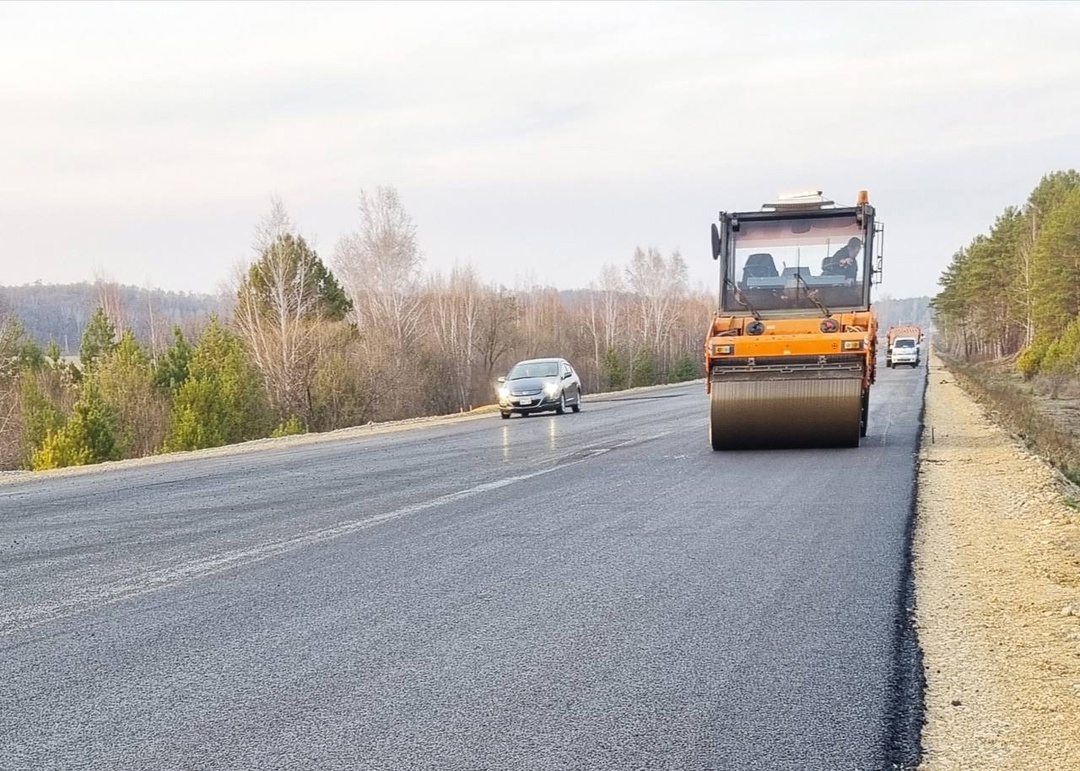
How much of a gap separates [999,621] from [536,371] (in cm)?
2316

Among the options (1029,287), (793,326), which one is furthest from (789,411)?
(1029,287)

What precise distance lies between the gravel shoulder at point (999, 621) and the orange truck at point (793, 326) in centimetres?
241

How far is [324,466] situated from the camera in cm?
1395

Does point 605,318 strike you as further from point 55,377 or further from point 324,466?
point 324,466

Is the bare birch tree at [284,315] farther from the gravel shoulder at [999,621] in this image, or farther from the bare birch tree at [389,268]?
the gravel shoulder at [999,621]

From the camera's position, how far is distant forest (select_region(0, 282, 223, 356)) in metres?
83.3

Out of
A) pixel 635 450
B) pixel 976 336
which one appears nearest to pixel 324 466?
pixel 635 450

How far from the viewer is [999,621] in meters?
4.91

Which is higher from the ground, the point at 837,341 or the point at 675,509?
the point at 837,341

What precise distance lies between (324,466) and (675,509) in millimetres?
7235

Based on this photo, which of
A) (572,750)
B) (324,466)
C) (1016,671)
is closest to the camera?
(572,750)

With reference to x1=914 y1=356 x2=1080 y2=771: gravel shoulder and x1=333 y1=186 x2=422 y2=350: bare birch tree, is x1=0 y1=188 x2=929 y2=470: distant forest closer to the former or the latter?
x1=333 y1=186 x2=422 y2=350: bare birch tree

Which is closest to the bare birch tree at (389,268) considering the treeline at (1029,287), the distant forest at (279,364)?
the distant forest at (279,364)

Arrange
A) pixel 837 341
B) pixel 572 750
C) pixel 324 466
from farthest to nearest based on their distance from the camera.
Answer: pixel 324 466, pixel 837 341, pixel 572 750
